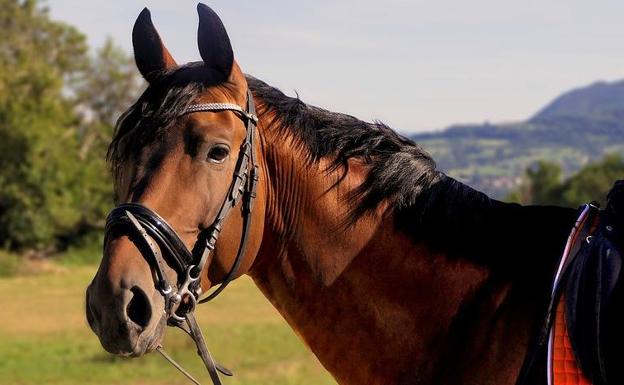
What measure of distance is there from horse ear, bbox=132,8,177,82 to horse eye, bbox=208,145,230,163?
0.53 meters

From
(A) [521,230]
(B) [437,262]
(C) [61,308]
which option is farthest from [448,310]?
(C) [61,308]

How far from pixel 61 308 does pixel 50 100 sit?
3021cm

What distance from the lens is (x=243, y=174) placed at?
12.2 ft

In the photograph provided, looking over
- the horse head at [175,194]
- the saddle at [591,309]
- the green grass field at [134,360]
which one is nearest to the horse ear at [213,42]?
the horse head at [175,194]

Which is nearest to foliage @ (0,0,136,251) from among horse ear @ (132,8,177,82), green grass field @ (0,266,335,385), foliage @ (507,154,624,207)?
green grass field @ (0,266,335,385)

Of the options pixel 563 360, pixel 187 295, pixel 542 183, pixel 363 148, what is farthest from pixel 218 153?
pixel 542 183

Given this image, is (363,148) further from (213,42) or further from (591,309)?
(591,309)

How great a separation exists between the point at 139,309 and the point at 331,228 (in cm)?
96

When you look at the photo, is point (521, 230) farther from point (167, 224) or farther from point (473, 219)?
point (167, 224)

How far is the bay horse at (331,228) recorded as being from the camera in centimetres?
358

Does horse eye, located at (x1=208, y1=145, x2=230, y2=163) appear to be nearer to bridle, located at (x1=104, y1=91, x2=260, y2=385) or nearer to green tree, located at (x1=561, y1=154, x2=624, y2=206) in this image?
bridle, located at (x1=104, y1=91, x2=260, y2=385)

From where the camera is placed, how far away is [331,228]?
155 inches

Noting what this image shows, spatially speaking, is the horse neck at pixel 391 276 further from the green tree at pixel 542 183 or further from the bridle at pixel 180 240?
the green tree at pixel 542 183

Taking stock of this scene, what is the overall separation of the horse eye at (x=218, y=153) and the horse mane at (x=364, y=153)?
25 cm
